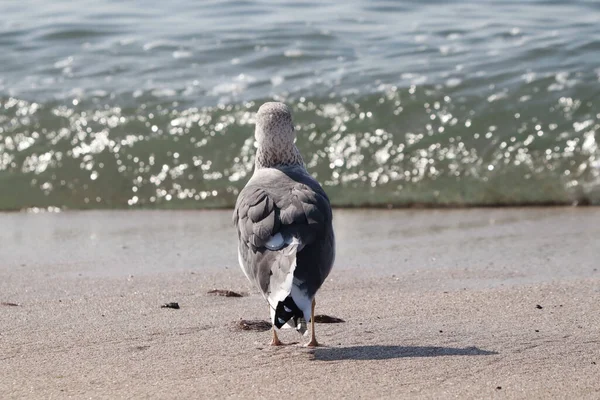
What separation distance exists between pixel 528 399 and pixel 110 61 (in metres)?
9.76

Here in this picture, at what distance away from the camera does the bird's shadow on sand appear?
158 inches

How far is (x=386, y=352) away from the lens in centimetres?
409

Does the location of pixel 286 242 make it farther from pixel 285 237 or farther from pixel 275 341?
pixel 275 341

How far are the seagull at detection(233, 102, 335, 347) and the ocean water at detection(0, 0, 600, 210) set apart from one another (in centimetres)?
435

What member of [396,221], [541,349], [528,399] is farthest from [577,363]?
[396,221]

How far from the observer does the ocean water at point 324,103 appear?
9.09 m

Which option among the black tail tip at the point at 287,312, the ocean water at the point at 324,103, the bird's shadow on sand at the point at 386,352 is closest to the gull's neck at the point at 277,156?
the bird's shadow on sand at the point at 386,352

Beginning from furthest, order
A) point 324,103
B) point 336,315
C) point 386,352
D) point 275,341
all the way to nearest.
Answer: point 324,103, point 336,315, point 275,341, point 386,352

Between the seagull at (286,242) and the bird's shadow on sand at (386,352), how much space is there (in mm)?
151

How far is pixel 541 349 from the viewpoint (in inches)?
160

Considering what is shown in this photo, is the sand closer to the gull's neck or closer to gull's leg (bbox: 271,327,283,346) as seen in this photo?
gull's leg (bbox: 271,327,283,346)

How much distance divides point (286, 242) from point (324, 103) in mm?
6394

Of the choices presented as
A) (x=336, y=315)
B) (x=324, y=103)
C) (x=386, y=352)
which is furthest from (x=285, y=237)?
(x=324, y=103)

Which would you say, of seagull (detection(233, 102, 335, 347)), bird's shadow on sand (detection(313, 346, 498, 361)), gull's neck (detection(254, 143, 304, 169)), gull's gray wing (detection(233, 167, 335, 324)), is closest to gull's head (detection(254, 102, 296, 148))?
gull's neck (detection(254, 143, 304, 169))
